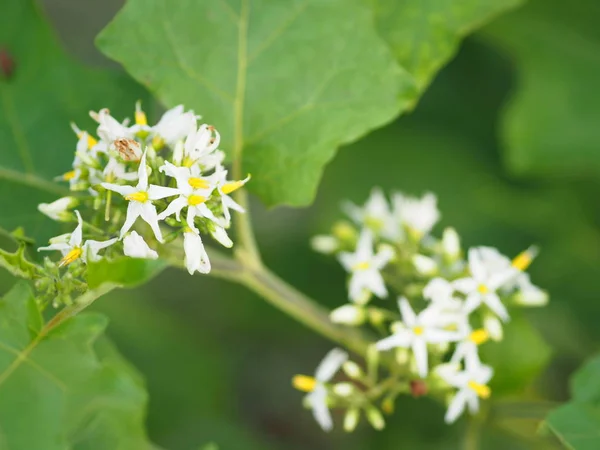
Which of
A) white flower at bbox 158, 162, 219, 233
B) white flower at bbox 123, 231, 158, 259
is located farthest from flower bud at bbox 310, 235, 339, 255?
white flower at bbox 123, 231, 158, 259

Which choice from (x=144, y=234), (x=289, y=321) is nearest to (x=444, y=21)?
(x=144, y=234)

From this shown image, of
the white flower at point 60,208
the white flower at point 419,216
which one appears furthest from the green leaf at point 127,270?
the white flower at point 419,216

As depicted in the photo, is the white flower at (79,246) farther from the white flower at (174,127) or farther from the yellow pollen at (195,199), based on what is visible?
the white flower at (174,127)

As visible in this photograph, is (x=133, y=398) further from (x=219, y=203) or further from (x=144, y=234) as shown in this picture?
(x=219, y=203)

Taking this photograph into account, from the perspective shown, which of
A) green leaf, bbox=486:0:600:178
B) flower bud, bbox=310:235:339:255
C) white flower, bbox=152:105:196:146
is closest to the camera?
white flower, bbox=152:105:196:146

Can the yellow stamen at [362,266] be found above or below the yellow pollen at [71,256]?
below

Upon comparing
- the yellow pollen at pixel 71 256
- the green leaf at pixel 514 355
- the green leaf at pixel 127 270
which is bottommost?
the green leaf at pixel 514 355

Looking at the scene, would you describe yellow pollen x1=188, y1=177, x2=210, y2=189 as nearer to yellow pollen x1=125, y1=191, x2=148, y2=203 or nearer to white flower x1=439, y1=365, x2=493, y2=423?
yellow pollen x1=125, y1=191, x2=148, y2=203
